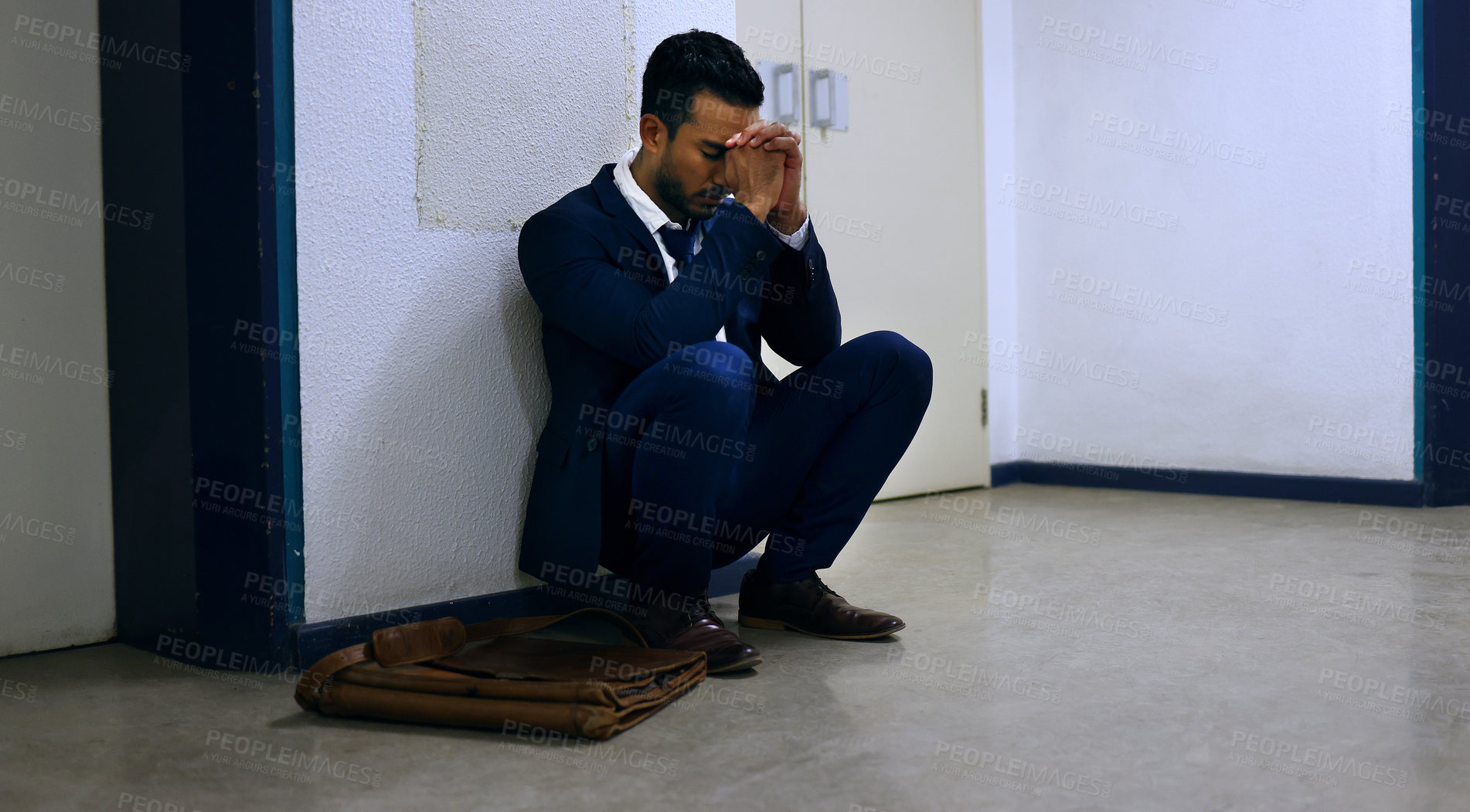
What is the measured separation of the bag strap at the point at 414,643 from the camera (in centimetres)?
148

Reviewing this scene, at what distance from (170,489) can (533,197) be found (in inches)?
28.8

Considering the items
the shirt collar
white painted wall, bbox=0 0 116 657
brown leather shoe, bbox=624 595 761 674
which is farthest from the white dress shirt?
white painted wall, bbox=0 0 116 657

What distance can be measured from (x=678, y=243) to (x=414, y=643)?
2.42ft

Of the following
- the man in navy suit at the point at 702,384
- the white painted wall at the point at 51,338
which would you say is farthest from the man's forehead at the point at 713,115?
the white painted wall at the point at 51,338

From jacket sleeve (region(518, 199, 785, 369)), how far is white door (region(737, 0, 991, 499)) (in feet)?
4.59

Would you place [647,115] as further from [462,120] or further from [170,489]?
[170,489]

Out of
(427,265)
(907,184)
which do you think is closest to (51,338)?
(427,265)

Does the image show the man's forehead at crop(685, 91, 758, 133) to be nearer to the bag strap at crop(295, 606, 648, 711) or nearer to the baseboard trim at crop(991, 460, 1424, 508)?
the bag strap at crop(295, 606, 648, 711)

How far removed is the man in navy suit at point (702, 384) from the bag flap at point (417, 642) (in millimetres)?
254

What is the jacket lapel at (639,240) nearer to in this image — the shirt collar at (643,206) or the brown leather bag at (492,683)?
the shirt collar at (643,206)

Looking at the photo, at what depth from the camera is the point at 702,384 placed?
167cm

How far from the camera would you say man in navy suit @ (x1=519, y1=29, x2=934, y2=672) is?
1.70m

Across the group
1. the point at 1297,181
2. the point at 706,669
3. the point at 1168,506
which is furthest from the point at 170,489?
the point at 1297,181

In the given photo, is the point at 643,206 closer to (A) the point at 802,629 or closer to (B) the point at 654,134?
(B) the point at 654,134
